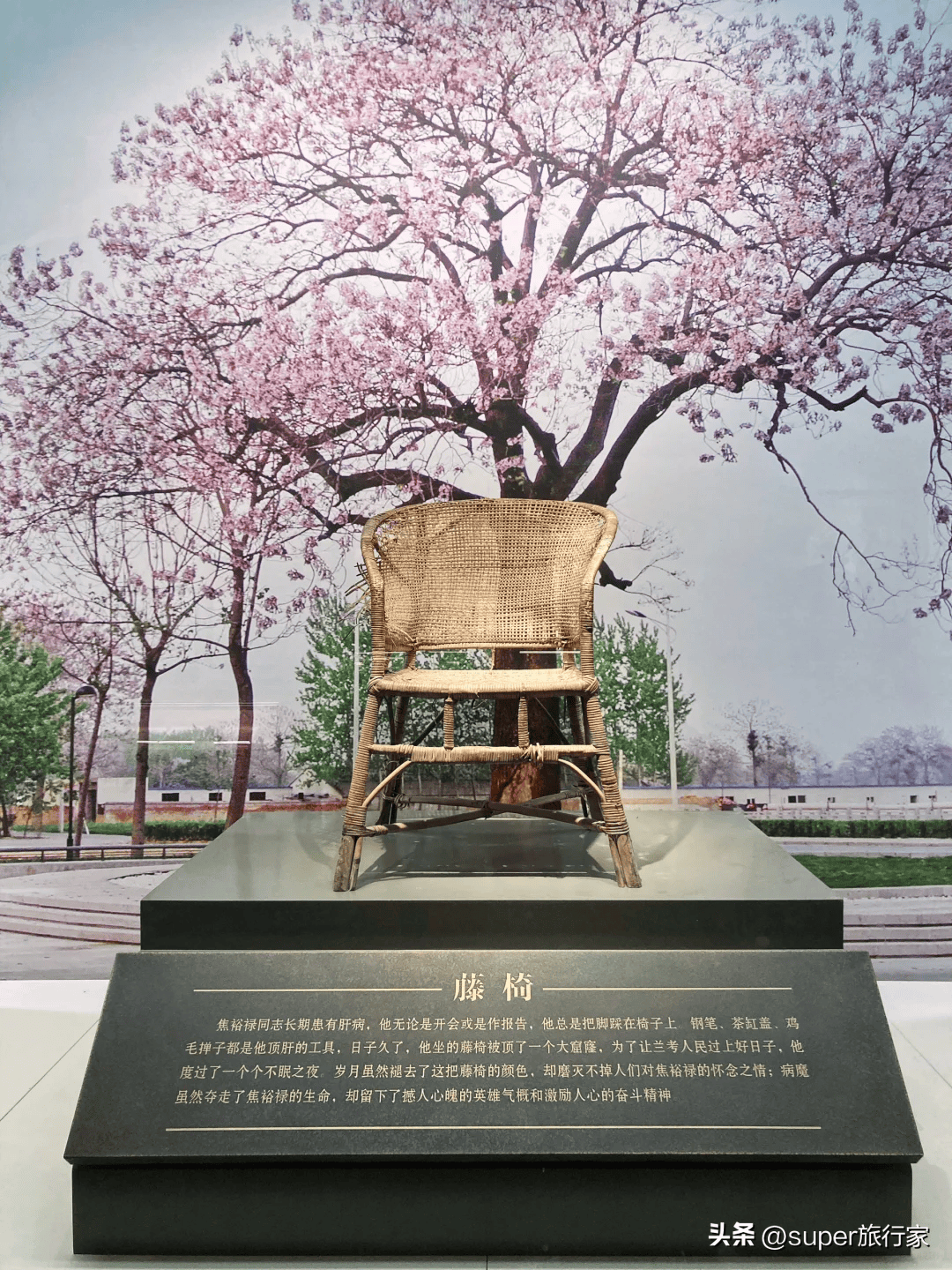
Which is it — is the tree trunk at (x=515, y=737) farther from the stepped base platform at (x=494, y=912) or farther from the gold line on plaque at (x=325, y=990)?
the gold line on plaque at (x=325, y=990)

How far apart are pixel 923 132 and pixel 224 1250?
13.1ft

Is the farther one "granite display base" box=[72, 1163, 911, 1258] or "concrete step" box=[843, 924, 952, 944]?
"concrete step" box=[843, 924, 952, 944]

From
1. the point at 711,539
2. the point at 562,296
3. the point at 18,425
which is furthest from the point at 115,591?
the point at 711,539

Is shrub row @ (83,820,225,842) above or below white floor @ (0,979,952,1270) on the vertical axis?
above

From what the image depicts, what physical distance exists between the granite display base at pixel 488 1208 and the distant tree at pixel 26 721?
214 cm

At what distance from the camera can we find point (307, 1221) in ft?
5.32

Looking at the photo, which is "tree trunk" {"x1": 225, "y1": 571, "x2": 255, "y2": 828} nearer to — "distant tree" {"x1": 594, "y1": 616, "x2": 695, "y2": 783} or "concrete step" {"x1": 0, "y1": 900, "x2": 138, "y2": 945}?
"concrete step" {"x1": 0, "y1": 900, "x2": 138, "y2": 945}

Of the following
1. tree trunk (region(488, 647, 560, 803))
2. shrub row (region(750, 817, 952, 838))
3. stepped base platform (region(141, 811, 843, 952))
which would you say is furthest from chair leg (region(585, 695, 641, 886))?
shrub row (region(750, 817, 952, 838))

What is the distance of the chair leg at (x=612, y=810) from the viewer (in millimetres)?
2041

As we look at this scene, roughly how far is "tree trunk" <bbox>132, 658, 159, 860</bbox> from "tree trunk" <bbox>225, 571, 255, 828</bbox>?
0.98ft

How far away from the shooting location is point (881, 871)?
3.51m

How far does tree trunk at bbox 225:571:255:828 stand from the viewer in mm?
3480

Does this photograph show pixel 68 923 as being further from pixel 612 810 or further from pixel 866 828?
pixel 866 828

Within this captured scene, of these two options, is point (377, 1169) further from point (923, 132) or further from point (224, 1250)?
point (923, 132)
